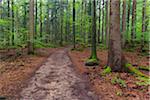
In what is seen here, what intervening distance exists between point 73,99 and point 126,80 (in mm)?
Answer: 3180

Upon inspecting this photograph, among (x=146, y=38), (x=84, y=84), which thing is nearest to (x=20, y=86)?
(x=84, y=84)

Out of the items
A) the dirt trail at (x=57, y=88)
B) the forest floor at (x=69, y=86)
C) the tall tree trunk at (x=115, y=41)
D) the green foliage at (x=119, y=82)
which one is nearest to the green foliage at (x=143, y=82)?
the forest floor at (x=69, y=86)

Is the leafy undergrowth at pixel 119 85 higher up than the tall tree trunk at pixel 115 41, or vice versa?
the tall tree trunk at pixel 115 41

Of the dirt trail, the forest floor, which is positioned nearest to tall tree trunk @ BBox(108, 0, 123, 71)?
the forest floor

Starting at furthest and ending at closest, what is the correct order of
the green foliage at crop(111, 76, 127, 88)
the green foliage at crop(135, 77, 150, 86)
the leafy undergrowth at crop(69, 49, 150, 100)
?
the green foliage at crop(135, 77, 150, 86) → the green foliage at crop(111, 76, 127, 88) → the leafy undergrowth at crop(69, 49, 150, 100)

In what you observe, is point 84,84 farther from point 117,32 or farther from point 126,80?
point 117,32

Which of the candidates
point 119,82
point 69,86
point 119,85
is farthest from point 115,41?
point 69,86

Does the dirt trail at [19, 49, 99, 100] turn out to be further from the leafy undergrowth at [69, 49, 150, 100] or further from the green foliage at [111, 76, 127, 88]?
the green foliage at [111, 76, 127, 88]

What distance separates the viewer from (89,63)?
43.4ft

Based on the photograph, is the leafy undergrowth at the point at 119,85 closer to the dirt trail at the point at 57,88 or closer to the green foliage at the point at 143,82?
the green foliage at the point at 143,82

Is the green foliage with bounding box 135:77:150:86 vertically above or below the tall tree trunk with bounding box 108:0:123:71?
below

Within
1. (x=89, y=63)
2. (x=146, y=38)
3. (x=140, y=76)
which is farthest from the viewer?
(x=146, y=38)

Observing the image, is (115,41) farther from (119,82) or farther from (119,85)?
(119,85)

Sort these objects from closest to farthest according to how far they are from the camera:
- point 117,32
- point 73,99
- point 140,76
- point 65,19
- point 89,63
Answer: point 73,99
point 140,76
point 117,32
point 89,63
point 65,19
